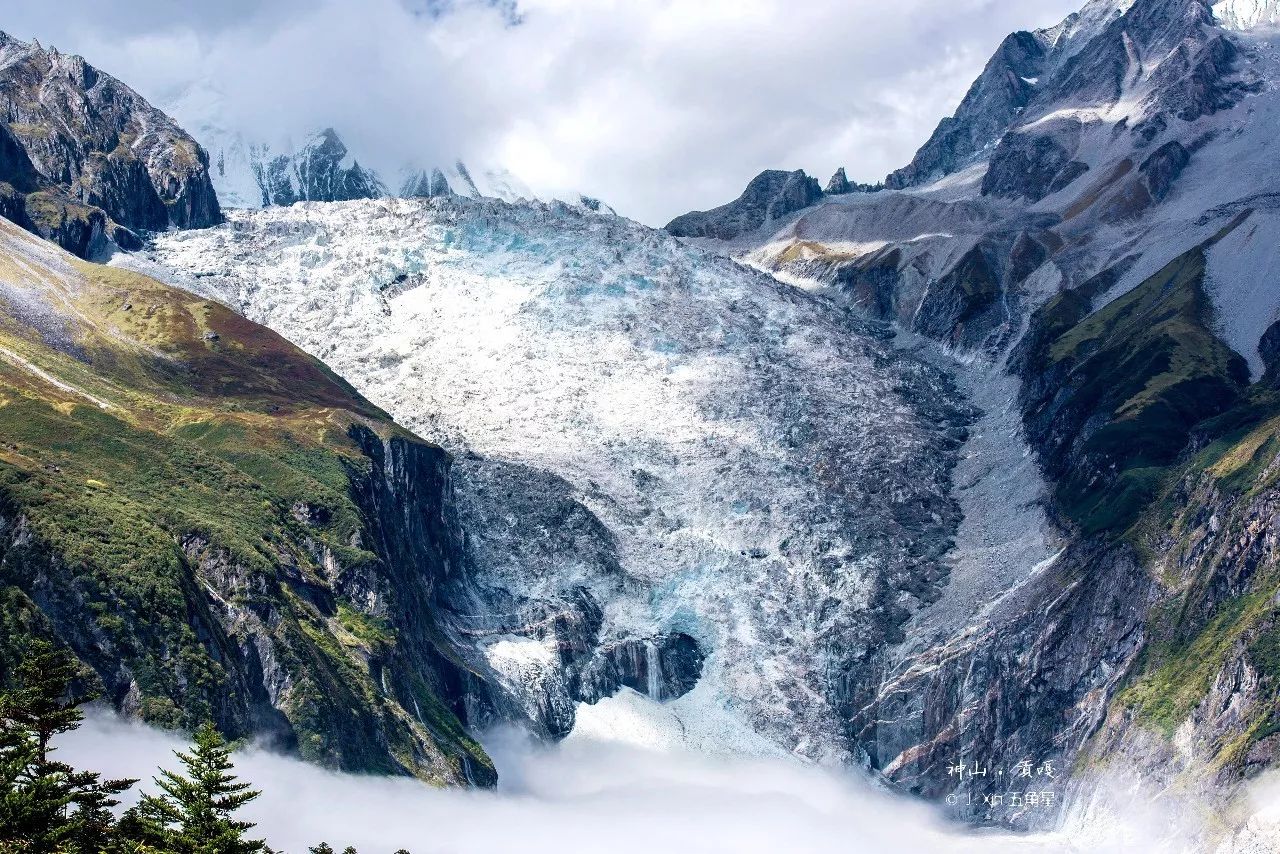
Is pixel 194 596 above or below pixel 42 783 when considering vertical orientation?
above

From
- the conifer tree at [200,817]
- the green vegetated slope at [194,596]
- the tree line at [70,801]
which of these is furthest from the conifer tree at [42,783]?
the green vegetated slope at [194,596]

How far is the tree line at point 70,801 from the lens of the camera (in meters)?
62.9

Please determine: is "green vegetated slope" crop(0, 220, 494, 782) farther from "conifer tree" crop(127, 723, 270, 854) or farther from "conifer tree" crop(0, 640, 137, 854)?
"conifer tree" crop(127, 723, 270, 854)

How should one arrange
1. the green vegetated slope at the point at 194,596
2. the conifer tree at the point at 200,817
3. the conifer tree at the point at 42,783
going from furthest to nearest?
the green vegetated slope at the point at 194,596
the conifer tree at the point at 200,817
the conifer tree at the point at 42,783

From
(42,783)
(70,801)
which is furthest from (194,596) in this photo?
(42,783)

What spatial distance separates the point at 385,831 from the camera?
143m

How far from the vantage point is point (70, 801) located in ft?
217

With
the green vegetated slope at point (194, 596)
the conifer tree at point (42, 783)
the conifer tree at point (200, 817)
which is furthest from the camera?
the green vegetated slope at point (194, 596)

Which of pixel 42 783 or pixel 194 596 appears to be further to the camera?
pixel 194 596

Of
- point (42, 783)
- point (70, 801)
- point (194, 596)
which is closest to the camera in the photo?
point (42, 783)

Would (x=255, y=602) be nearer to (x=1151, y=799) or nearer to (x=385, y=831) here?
(x=385, y=831)

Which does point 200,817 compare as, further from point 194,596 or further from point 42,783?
point 194,596

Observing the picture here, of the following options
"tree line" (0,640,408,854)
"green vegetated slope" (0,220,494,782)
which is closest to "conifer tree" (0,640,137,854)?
"tree line" (0,640,408,854)

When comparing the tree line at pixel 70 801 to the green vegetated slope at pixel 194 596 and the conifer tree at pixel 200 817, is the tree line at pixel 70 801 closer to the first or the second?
the conifer tree at pixel 200 817
